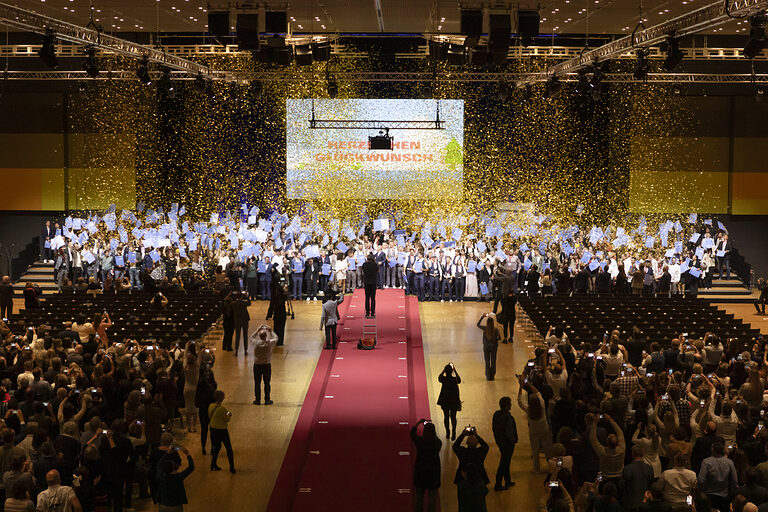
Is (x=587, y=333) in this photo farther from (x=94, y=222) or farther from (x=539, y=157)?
(x=94, y=222)

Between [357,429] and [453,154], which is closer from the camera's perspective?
[357,429]

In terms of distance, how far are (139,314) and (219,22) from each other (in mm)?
6390

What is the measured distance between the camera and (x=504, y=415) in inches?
410

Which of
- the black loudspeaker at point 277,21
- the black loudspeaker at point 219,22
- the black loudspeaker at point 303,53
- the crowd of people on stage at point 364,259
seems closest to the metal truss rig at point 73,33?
the black loudspeaker at point 219,22

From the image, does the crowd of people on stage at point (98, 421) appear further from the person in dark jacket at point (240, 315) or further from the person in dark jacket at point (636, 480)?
the person in dark jacket at point (636, 480)

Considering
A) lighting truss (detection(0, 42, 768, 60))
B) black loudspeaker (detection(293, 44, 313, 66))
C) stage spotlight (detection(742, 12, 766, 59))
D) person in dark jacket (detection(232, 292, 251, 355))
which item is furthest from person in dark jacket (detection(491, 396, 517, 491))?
lighting truss (detection(0, 42, 768, 60))

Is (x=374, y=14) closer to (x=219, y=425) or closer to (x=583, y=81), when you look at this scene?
(x=583, y=81)

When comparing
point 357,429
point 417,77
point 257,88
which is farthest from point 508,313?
point 417,77

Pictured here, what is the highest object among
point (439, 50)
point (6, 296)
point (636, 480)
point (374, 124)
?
point (439, 50)

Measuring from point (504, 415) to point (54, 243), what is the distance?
18940 millimetres

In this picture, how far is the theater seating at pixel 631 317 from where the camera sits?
656 inches

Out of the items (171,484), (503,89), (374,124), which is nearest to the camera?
(171,484)

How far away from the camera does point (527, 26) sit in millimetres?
15422

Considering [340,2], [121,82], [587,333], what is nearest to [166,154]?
[121,82]
